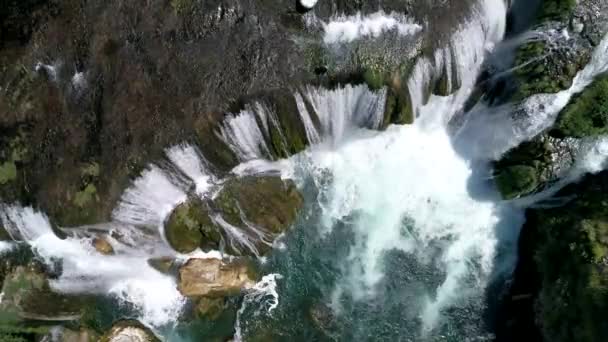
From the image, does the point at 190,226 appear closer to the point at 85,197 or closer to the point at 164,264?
the point at 164,264

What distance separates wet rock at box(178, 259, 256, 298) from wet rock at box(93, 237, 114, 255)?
191 cm

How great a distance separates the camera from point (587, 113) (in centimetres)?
1395

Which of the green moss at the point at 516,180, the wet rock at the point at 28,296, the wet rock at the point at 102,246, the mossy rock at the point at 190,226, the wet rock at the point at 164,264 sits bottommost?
the wet rock at the point at 28,296

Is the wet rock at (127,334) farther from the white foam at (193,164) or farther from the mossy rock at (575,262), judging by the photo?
the mossy rock at (575,262)

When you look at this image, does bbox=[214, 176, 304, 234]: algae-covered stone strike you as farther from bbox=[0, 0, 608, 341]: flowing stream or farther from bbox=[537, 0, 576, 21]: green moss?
bbox=[537, 0, 576, 21]: green moss

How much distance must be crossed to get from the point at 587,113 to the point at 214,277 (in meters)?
10.4

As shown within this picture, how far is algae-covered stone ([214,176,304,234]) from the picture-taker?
14547mm

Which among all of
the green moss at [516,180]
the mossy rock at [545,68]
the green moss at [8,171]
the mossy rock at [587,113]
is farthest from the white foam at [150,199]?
the mossy rock at [587,113]

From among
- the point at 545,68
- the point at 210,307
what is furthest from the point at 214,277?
the point at 545,68

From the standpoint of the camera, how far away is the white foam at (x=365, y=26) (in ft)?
44.5

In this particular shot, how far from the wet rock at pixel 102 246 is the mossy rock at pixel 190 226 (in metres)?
1.53

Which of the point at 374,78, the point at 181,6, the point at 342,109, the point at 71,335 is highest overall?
the point at 181,6

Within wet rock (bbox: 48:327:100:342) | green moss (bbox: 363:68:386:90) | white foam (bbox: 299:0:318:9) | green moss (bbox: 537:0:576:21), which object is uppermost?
green moss (bbox: 537:0:576:21)

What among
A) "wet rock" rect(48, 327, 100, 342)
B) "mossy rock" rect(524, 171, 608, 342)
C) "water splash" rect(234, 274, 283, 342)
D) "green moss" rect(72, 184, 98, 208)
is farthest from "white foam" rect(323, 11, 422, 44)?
"wet rock" rect(48, 327, 100, 342)
